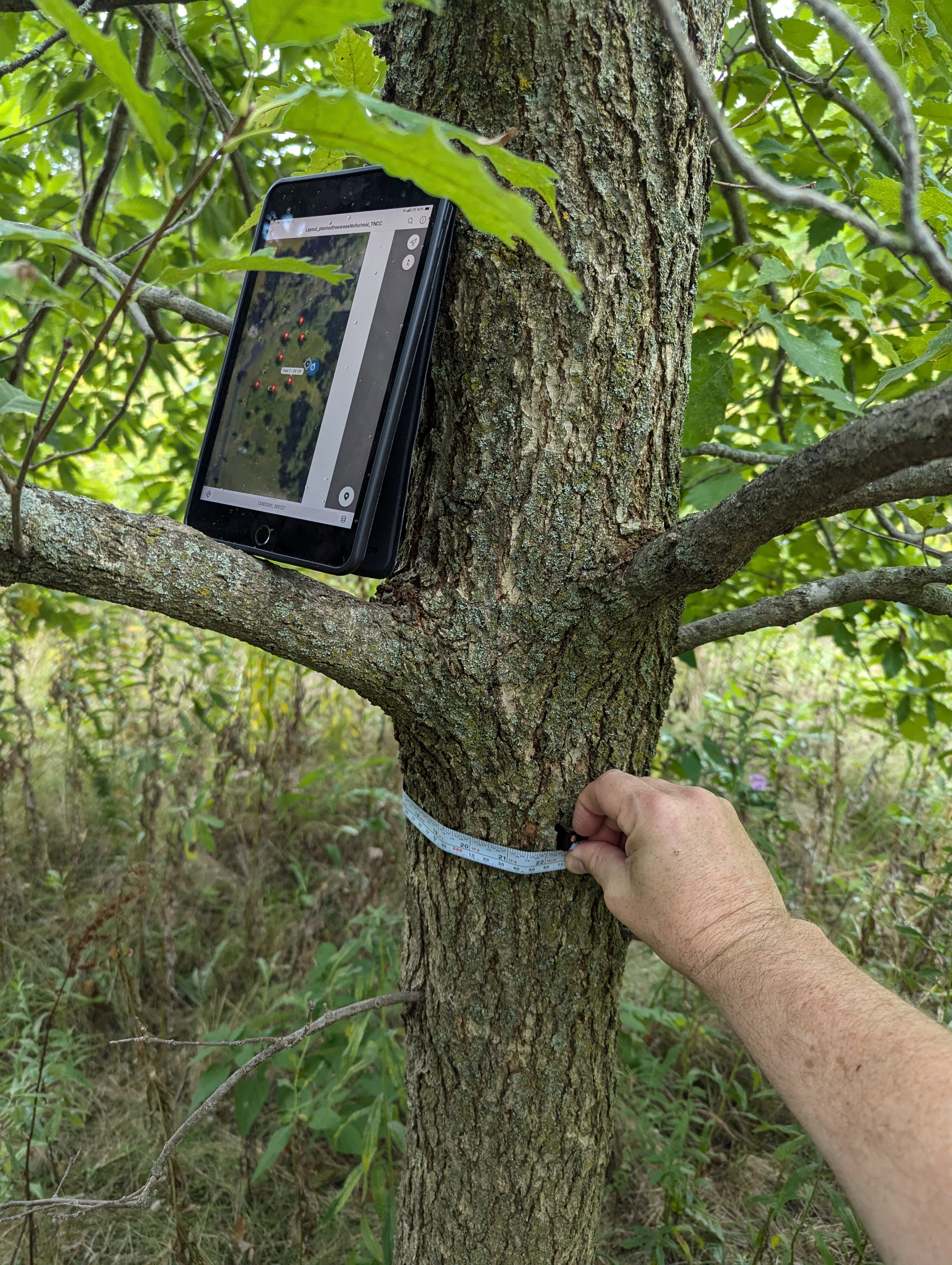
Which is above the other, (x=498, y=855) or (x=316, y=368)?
(x=316, y=368)

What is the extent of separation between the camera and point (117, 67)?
1.46 ft

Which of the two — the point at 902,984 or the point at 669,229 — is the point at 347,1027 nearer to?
the point at 902,984

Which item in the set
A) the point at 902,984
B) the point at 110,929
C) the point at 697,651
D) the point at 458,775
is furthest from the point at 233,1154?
the point at 697,651

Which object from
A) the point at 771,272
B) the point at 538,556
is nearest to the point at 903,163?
the point at 538,556

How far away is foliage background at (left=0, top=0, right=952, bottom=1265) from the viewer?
1.39 m

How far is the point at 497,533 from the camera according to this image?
98 centimetres

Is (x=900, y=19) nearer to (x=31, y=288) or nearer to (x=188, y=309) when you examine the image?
(x=188, y=309)

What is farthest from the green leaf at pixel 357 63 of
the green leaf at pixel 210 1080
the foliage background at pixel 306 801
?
the green leaf at pixel 210 1080

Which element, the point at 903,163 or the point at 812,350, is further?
the point at 812,350

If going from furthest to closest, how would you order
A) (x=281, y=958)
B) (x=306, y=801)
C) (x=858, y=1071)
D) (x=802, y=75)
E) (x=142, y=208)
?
(x=306, y=801) → (x=281, y=958) → (x=142, y=208) → (x=802, y=75) → (x=858, y=1071)

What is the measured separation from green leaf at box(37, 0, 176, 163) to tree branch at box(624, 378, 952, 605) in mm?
540

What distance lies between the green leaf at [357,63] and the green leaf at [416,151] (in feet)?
1.42

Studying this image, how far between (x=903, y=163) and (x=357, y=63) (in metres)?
0.64

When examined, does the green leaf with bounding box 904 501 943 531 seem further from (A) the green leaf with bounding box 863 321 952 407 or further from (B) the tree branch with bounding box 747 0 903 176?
(B) the tree branch with bounding box 747 0 903 176
